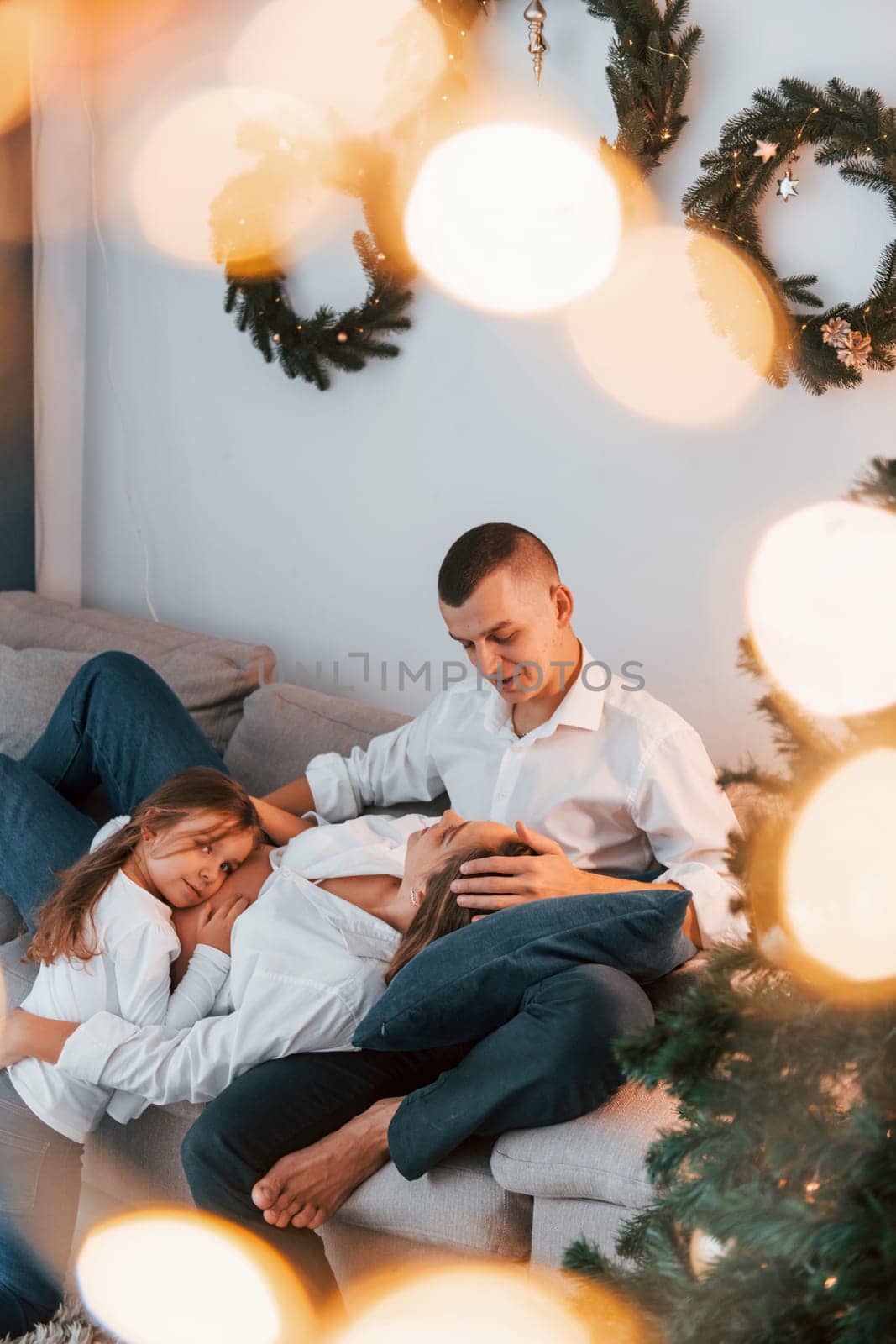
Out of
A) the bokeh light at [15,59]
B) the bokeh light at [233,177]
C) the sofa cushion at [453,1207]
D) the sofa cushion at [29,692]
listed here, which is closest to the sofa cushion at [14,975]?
the sofa cushion at [29,692]

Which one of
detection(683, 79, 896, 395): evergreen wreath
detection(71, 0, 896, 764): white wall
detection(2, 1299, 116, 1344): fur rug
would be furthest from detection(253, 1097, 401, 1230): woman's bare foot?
detection(683, 79, 896, 395): evergreen wreath

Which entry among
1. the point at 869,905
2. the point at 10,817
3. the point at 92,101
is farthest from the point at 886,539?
the point at 92,101

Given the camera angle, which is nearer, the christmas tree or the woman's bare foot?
the christmas tree

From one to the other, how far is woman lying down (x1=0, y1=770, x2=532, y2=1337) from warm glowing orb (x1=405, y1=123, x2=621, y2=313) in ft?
3.84

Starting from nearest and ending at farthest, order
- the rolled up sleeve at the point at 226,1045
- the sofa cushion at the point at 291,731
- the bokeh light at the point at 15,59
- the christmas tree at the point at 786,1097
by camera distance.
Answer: the christmas tree at the point at 786,1097 < the rolled up sleeve at the point at 226,1045 < the sofa cushion at the point at 291,731 < the bokeh light at the point at 15,59

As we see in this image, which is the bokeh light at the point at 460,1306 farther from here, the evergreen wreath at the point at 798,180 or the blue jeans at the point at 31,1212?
the evergreen wreath at the point at 798,180

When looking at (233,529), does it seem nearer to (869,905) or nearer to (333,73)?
(333,73)

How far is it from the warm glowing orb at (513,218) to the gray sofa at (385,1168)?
3.00 feet

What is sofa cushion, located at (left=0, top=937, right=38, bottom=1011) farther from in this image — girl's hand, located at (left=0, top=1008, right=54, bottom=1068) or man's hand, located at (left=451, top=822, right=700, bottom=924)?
man's hand, located at (left=451, top=822, right=700, bottom=924)

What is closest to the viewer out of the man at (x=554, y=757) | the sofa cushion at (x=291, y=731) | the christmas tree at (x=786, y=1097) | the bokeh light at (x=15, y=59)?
the christmas tree at (x=786, y=1097)

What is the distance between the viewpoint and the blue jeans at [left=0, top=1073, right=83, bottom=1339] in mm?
1590

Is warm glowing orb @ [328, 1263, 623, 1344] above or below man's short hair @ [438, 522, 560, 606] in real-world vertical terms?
below

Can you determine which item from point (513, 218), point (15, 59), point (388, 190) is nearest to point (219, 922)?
point (513, 218)

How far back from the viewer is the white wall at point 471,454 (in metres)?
2.01
